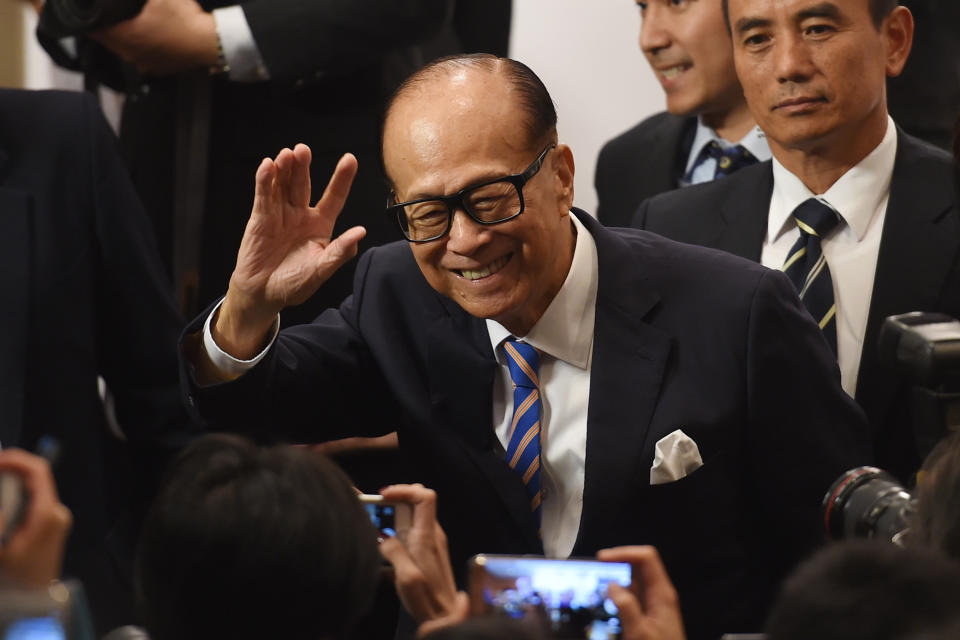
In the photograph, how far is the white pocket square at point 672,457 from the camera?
75.8 inches

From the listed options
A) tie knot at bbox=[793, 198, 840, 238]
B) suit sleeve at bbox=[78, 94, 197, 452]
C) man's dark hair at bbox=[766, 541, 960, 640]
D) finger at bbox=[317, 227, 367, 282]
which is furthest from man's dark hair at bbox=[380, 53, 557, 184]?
man's dark hair at bbox=[766, 541, 960, 640]

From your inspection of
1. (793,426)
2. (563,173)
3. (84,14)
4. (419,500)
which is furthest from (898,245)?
(84,14)

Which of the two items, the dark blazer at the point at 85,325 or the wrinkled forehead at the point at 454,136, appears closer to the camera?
the wrinkled forehead at the point at 454,136

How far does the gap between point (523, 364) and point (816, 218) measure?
0.66 m

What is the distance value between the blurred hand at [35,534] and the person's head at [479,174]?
803mm

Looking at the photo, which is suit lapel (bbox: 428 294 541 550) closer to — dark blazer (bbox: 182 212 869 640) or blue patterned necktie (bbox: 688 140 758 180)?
dark blazer (bbox: 182 212 869 640)

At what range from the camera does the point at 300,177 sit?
75.7 inches

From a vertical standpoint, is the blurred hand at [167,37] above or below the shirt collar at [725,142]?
above

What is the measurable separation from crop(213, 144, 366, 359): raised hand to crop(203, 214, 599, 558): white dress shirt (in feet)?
0.09

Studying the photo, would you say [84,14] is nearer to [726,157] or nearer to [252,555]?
[726,157]

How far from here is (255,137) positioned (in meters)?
2.55

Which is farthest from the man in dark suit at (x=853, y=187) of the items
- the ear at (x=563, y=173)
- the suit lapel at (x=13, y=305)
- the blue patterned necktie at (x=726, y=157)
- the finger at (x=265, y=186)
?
the suit lapel at (x=13, y=305)

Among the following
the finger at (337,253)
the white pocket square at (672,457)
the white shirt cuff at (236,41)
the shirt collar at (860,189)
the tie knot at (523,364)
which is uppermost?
the white shirt cuff at (236,41)

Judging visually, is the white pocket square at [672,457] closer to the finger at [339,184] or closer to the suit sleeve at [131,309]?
the finger at [339,184]
